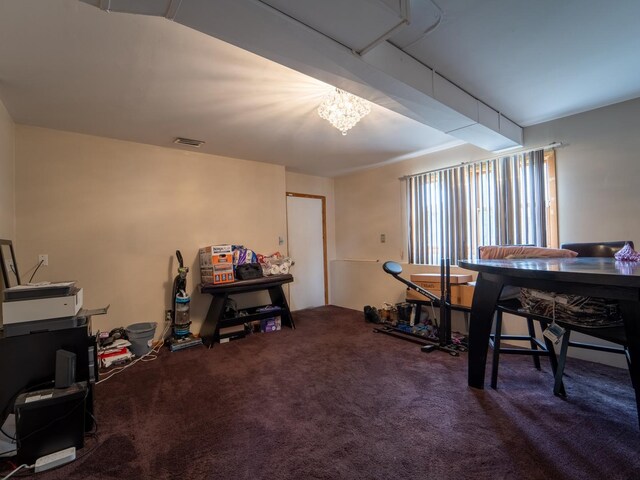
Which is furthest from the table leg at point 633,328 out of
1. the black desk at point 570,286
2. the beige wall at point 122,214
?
the beige wall at point 122,214

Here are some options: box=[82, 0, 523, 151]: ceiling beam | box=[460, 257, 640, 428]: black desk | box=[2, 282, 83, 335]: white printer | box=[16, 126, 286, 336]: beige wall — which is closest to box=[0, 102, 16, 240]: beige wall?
box=[16, 126, 286, 336]: beige wall

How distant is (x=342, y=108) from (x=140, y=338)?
3.09m

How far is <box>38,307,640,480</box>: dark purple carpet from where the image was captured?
1.47 m

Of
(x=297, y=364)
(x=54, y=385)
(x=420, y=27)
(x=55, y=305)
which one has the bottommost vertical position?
(x=297, y=364)

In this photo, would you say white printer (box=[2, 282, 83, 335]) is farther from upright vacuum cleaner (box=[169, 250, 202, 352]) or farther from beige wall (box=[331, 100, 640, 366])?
beige wall (box=[331, 100, 640, 366])

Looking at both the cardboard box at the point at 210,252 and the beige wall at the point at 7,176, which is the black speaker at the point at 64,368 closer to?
the beige wall at the point at 7,176

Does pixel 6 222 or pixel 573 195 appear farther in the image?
pixel 573 195

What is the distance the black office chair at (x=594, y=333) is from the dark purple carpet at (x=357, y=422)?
29 cm

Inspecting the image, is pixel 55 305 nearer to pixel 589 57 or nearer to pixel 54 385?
pixel 54 385

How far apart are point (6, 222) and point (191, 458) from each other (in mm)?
2690

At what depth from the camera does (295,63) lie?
1.66 meters

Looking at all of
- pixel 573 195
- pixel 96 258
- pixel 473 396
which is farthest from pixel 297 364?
pixel 573 195

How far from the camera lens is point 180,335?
11.1 ft

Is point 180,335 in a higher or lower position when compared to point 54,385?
lower
